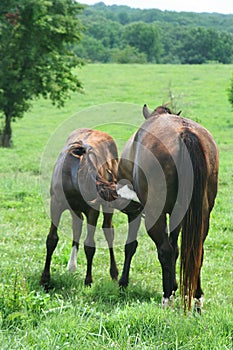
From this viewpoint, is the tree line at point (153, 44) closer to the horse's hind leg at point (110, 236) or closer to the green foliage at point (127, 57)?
the green foliage at point (127, 57)

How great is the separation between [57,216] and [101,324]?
82.3 inches

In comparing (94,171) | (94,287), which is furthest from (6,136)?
(94,287)

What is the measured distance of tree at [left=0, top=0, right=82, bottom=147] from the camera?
1808 centimetres

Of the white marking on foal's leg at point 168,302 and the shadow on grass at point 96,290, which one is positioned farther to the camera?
the shadow on grass at point 96,290

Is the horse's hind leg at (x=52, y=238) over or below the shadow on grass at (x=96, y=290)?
over

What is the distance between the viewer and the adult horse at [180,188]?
4285mm

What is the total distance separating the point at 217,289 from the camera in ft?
17.4

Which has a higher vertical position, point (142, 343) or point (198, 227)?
point (198, 227)

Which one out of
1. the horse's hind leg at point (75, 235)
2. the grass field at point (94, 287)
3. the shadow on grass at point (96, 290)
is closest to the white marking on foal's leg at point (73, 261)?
the horse's hind leg at point (75, 235)

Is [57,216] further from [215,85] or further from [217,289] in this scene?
[215,85]

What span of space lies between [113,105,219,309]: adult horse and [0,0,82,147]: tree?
14115 millimetres

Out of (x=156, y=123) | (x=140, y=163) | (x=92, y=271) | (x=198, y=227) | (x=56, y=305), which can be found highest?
(x=156, y=123)

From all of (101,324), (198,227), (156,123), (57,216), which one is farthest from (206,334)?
(57,216)

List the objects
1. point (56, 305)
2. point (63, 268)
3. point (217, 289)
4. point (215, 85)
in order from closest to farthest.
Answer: point (56, 305) < point (217, 289) < point (63, 268) < point (215, 85)
